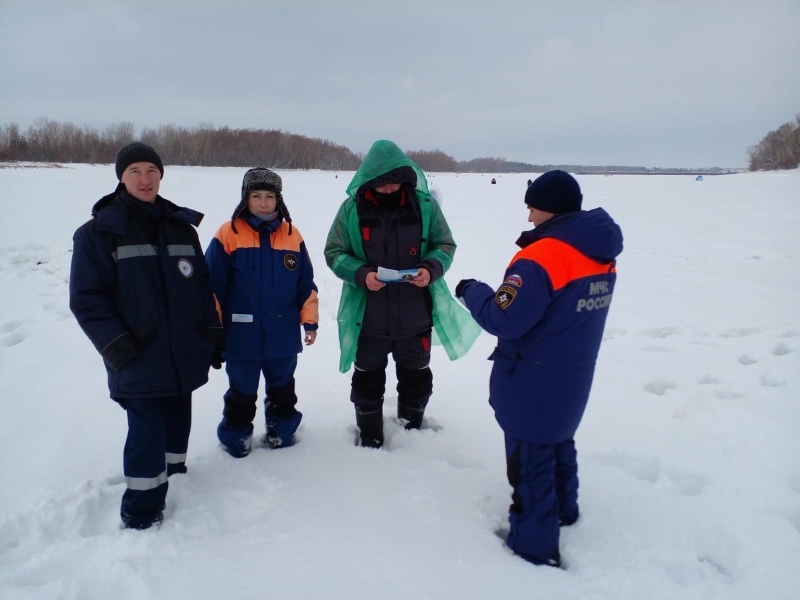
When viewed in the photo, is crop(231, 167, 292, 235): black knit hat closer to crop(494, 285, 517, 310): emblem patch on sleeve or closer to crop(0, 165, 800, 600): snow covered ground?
crop(494, 285, 517, 310): emblem patch on sleeve

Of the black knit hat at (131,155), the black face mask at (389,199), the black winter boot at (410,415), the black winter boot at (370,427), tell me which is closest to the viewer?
the black knit hat at (131,155)

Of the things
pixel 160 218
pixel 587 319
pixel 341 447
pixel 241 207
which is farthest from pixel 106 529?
pixel 587 319

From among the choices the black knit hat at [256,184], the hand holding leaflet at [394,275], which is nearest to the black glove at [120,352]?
the black knit hat at [256,184]

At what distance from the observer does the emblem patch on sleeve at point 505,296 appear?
6.76 feet

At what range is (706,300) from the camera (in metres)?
6.05

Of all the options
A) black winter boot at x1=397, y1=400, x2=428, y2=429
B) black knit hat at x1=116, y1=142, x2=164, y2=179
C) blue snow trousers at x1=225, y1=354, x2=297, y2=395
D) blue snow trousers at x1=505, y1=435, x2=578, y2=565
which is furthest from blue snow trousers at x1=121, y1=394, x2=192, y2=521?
blue snow trousers at x1=505, y1=435, x2=578, y2=565

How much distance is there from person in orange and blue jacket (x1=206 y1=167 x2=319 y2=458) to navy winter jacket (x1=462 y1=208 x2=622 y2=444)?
1.23 meters

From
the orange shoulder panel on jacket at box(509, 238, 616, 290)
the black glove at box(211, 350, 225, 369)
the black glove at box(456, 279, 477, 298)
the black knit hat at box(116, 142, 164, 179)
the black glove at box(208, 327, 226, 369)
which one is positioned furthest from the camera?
the black glove at box(211, 350, 225, 369)

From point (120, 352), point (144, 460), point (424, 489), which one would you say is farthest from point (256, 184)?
point (424, 489)

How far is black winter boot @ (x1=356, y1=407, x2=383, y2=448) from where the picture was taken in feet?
10.1

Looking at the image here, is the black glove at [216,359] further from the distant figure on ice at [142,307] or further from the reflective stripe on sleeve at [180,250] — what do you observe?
the reflective stripe on sleeve at [180,250]

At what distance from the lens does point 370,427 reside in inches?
122

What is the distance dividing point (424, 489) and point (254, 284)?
5.16 feet

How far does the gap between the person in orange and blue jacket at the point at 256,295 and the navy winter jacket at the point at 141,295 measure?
0.94ft
